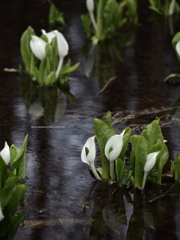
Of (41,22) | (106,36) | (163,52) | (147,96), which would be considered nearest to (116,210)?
(147,96)

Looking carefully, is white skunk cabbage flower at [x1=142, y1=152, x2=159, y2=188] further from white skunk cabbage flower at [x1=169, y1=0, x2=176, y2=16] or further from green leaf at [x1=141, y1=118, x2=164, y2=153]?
white skunk cabbage flower at [x1=169, y1=0, x2=176, y2=16]

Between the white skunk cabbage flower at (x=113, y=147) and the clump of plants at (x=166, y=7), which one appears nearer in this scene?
the white skunk cabbage flower at (x=113, y=147)

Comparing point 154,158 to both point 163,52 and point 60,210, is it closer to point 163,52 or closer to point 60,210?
point 60,210

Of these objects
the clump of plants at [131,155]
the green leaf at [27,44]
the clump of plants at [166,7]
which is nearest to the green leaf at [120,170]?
the clump of plants at [131,155]

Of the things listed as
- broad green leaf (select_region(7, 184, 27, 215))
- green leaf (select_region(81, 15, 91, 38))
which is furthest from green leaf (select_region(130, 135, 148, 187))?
green leaf (select_region(81, 15, 91, 38))

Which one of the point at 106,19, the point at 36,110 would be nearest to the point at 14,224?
the point at 36,110

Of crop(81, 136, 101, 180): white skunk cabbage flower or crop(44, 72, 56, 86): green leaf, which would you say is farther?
crop(44, 72, 56, 86): green leaf

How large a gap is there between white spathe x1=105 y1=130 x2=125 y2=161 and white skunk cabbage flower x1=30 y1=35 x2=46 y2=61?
109 cm

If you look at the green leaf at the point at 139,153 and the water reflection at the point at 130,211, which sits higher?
the green leaf at the point at 139,153

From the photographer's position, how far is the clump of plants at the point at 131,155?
7.15ft

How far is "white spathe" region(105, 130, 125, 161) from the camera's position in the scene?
2.18 meters

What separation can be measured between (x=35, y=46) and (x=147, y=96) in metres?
0.63

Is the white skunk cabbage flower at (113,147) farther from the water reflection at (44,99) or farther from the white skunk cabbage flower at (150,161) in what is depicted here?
the water reflection at (44,99)

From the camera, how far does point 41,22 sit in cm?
455
